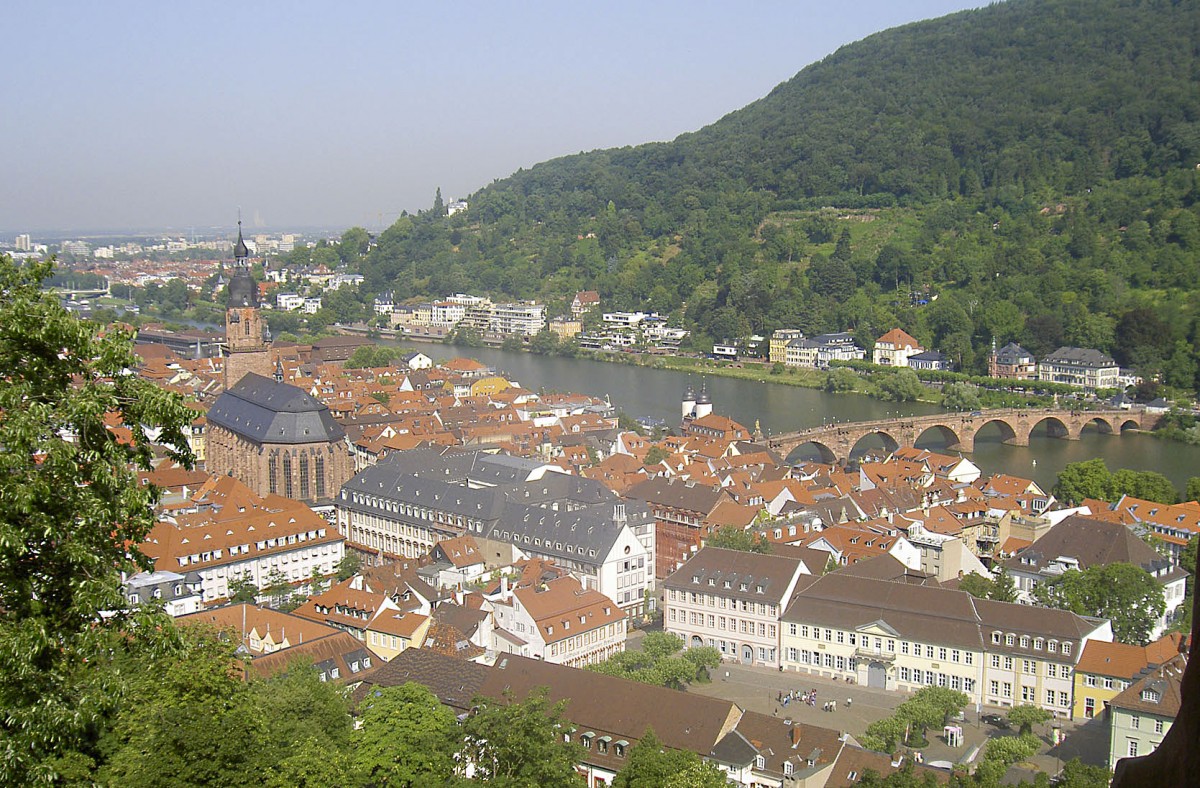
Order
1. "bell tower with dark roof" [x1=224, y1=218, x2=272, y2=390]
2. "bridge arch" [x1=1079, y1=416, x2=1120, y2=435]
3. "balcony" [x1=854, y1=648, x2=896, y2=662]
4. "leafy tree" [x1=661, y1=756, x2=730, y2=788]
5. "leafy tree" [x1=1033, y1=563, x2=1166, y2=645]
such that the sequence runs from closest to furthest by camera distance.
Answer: "leafy tree" [x1=661, y1=756, x2=730, y2=788] < "balcony" [x1=854, y1=648, x2=896, y2=662] < "leafy tree" [x1=1033, y1=563, x2=1166, y2=645] < "bell tower with dark roof" [x1=224, y1=218, x2=272, y2=390] < "bridge arch" [x1=1079, y1=416, x2=1120, y2=435]

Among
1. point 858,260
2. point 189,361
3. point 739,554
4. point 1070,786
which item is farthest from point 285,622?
point 858,260

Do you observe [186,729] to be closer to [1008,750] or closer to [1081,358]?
[1008,750]

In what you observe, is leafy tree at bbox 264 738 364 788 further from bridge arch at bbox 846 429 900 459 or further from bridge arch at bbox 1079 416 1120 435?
bridge arch at bbox 1079 416 1120 435

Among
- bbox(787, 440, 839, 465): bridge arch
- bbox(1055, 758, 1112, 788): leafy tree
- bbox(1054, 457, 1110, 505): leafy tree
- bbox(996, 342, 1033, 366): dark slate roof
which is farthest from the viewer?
bbox(996, 342, 1033, 366): dark slate roof

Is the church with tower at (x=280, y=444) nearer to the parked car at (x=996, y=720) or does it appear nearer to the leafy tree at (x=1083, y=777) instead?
the parked car at (x=996, y=720)

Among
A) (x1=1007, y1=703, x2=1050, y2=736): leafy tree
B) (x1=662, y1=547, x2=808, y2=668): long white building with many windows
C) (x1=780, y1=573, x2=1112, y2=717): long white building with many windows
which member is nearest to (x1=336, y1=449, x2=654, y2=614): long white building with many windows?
(x1=662, y1=547, x2=808, y2=668): long white building with many windows

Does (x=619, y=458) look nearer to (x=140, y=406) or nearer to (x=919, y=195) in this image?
(x=140, y=406)

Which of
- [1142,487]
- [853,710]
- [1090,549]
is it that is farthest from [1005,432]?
[853,710]
